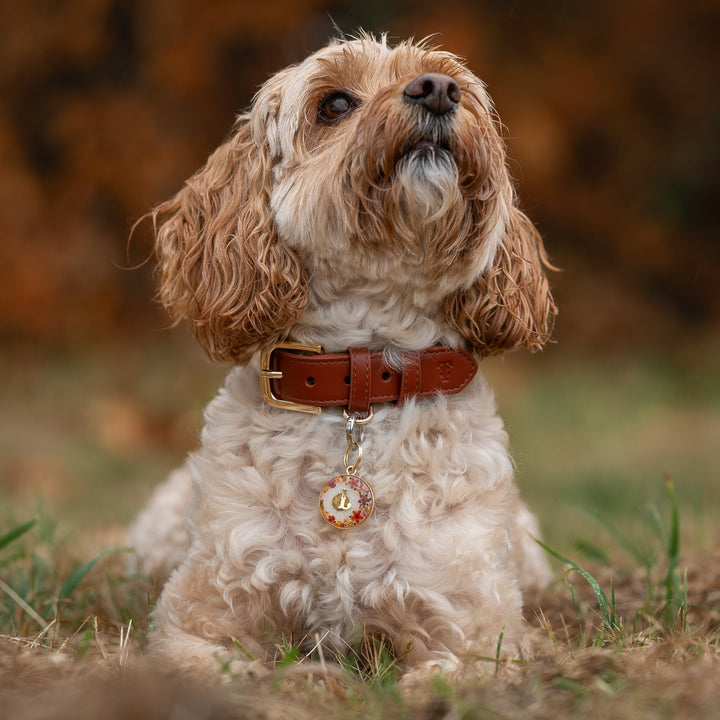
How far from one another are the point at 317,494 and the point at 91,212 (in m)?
7.93

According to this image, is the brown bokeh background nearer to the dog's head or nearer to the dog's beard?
the dog's head

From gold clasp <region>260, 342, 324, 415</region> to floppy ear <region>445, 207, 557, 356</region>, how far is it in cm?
45

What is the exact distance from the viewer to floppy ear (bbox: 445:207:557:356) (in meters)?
2.97

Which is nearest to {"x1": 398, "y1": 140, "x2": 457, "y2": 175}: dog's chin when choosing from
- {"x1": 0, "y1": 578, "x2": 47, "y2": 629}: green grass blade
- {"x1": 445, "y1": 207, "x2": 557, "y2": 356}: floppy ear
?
{"x1": 445, "y1": 207, "x2": 557, "y2": 356}: floppy ear

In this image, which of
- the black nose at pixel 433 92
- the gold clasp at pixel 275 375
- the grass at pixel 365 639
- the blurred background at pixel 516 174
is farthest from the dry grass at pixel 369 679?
the blurred background at pixel 516 174

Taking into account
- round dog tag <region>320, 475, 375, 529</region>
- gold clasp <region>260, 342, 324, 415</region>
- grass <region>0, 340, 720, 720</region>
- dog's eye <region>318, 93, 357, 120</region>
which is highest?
dog's eye <region>318, 93, 357, 120</region>

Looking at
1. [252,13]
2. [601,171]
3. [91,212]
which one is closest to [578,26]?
[601,171]

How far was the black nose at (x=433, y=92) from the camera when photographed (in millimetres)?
2592

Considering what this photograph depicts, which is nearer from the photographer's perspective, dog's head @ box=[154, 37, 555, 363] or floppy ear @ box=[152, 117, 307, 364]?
dog's head @ box=[154, 37, 555, 363]

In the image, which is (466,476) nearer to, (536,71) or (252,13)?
(252,13)

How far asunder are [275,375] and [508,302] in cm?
76

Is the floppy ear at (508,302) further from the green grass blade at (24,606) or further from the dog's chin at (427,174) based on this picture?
the green grass blade at (24,606)

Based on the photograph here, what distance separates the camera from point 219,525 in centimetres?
271

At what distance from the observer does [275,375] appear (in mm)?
2801
